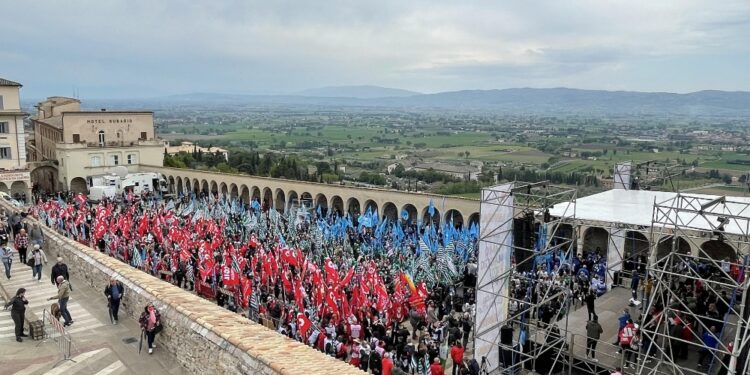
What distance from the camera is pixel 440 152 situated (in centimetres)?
14188

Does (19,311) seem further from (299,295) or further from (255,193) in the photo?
(255,193)

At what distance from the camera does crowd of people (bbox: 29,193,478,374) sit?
45.7 ft

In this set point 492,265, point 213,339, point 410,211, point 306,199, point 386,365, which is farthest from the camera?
point 306,199

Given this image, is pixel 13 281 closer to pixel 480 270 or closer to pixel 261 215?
pixel 480 270

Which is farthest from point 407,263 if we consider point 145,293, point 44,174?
point 44,174

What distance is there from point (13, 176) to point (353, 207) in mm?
25935

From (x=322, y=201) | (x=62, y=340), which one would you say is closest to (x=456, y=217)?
(x=322, y=201)

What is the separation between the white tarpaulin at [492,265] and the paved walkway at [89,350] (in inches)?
258

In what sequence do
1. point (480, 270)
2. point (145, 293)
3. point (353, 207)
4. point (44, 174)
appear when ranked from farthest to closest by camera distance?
point (44, 174), point (353, 207), point (480, 270), point (145, 293)

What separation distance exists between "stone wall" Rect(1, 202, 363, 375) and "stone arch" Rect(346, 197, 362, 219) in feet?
81.4

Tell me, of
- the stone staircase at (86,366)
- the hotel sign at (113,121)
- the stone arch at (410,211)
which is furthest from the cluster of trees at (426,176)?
the stone staircase at (86,366)

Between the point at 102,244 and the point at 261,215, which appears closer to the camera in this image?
the point at 102,244

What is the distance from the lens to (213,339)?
9.39m

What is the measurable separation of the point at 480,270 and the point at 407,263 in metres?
8.22
